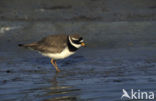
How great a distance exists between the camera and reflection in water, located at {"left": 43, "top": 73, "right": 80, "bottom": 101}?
7617mm

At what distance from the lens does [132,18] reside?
1421 centimetres

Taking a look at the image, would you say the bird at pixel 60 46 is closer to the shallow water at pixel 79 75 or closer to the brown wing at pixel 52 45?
the brown wing at pixel 52 45

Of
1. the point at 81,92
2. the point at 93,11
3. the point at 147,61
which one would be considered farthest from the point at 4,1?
the point at 81,92

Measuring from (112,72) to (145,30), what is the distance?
401 centimetres

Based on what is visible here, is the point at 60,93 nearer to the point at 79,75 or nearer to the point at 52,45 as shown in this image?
the point at 79,75

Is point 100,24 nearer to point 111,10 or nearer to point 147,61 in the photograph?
point 111,10

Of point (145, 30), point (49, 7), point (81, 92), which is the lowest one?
point (81, 92)

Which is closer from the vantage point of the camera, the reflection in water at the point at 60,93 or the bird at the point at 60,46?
the reflection in water at the point at 60,93

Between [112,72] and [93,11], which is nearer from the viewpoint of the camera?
[112,72]

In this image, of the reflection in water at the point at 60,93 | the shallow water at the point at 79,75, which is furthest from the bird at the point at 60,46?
the reflection in water at the point at 60,93

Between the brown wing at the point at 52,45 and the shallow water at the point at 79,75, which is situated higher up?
the brown wing at the point at 52,45

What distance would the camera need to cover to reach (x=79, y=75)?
9234 millimetres

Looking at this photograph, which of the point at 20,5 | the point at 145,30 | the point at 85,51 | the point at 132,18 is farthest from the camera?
the point at 20,5

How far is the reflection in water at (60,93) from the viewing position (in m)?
7.62
